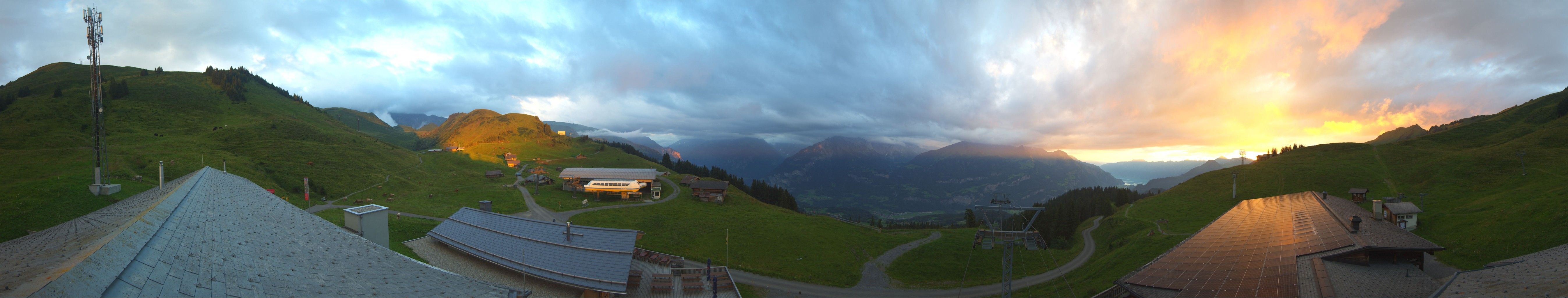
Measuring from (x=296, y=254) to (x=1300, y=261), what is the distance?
42.8 meters

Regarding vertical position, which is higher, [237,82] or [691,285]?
[237,82]

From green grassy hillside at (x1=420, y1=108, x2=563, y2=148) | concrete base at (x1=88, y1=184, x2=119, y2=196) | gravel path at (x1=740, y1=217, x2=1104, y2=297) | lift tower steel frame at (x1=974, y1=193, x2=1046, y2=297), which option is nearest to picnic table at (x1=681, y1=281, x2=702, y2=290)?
gravel path at (x1=740, y1=217, x2=1104, y2=297)

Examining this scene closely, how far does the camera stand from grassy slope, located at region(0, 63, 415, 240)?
38656 mm

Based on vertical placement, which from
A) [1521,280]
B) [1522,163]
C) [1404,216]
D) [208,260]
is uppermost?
[208,260]

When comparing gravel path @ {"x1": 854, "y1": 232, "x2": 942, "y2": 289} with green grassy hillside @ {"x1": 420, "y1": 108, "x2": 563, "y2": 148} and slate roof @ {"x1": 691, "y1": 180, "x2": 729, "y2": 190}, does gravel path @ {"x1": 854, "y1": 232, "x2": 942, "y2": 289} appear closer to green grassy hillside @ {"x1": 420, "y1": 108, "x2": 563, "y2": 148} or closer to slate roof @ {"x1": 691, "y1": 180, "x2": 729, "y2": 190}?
slate roof @ {"x1": 691, "y1": 180, "x2": 729, "y2": 190}

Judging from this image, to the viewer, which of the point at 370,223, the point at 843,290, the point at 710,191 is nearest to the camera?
the point at 370,223

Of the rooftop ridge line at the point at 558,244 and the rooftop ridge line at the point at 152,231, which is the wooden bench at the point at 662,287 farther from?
the rooftop ridge line at the point at 152,231

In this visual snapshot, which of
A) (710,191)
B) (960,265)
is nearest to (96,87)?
(710,191)

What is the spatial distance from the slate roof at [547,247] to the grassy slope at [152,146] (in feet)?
106

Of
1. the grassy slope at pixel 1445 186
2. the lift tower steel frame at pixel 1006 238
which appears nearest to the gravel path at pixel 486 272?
the lift tower steel frame at pixel 1006 238

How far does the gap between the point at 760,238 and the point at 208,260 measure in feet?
169

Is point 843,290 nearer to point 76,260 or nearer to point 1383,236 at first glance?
point 1383,236

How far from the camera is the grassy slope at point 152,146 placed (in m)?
38.7

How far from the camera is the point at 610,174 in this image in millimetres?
95125
